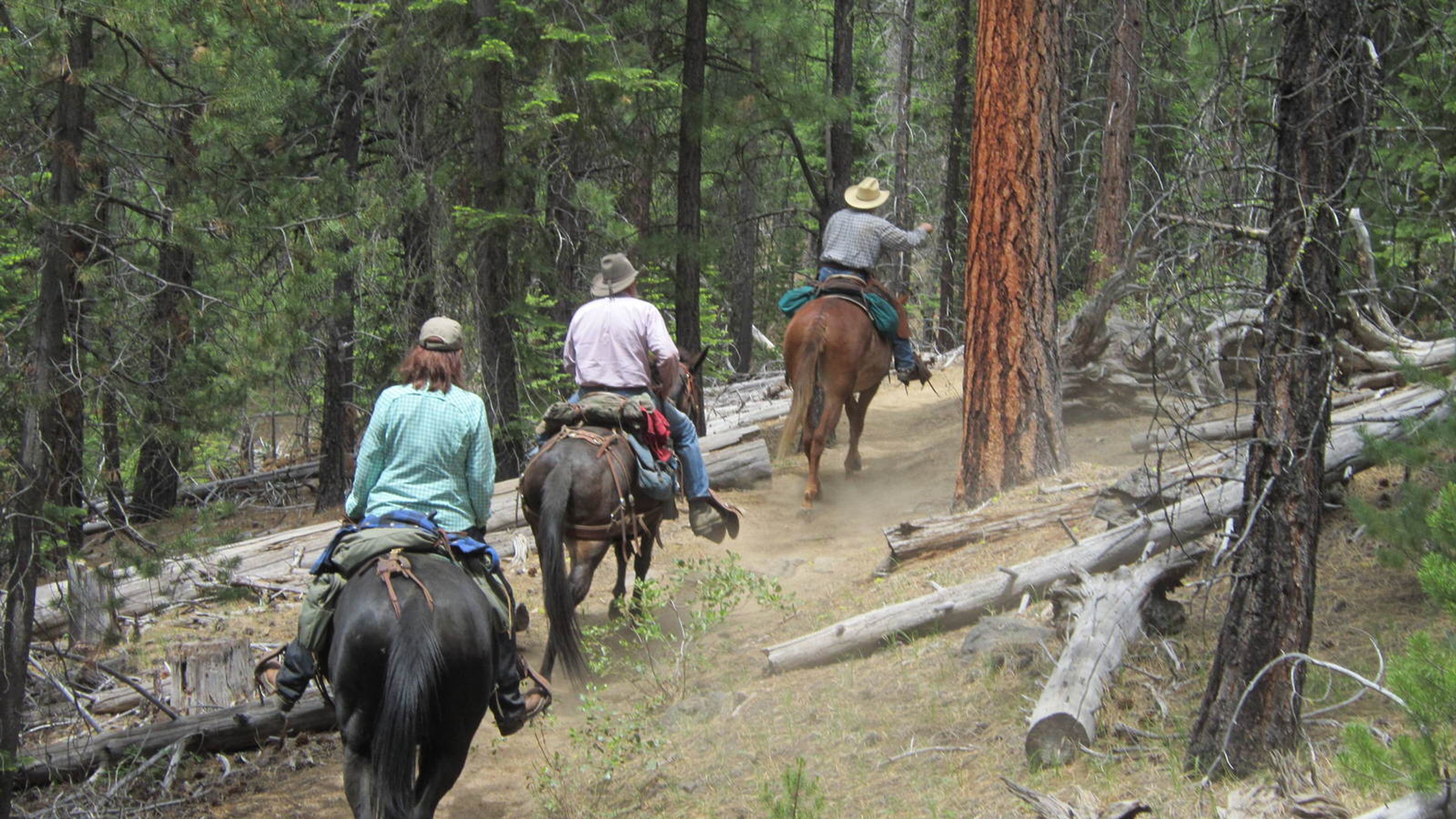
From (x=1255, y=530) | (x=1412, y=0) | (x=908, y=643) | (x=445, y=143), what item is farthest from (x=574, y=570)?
(x=445, y=143)

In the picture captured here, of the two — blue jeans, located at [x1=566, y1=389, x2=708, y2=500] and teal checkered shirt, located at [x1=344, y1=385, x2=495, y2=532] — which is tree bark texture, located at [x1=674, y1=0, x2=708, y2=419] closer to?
blue jeans, located at [x1=566, y1=389, x2=708, y2=500]

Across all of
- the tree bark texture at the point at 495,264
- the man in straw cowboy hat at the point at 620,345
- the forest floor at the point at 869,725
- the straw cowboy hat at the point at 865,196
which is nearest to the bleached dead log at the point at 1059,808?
the forest floor at the point at 869,725

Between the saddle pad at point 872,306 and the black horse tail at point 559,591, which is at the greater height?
the saddle pad at point 872,306

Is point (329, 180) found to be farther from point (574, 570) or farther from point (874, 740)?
point (874, 740)

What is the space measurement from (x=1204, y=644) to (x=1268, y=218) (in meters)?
2.41

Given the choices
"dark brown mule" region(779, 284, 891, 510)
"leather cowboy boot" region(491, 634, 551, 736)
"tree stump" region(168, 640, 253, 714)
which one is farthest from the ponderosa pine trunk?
"leather cowboy boot" region(491, 634, 551, 736)

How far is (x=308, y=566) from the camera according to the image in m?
11.3

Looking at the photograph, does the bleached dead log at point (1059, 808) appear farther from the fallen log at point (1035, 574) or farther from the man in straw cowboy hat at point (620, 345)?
the man in straw cowboy hat at point (620, 345)

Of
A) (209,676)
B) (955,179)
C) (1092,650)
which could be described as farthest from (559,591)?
(955,179)

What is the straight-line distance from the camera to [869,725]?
6.65 m

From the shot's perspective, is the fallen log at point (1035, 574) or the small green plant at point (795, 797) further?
the fallen log at point (1035, 574)

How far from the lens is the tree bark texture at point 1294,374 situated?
461 centimetres

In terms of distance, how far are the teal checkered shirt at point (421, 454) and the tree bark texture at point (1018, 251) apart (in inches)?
207

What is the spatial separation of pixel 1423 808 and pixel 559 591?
215 inches
